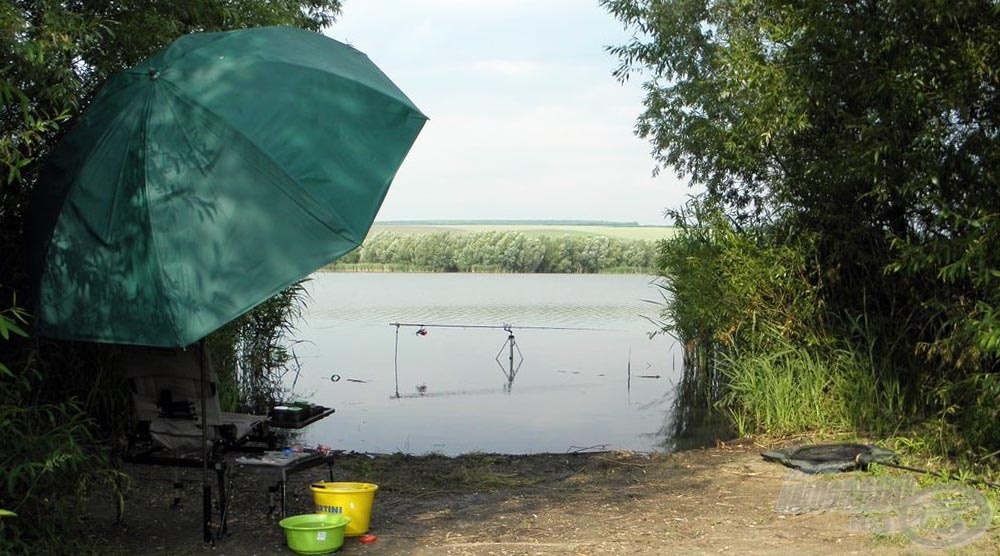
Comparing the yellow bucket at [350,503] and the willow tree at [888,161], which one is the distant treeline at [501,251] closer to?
the willow tree at [888,161]

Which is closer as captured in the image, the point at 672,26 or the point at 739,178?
the point at 739,178

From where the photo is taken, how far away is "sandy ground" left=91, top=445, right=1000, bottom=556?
4496mm

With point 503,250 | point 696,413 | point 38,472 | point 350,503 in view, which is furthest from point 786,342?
point 503,250

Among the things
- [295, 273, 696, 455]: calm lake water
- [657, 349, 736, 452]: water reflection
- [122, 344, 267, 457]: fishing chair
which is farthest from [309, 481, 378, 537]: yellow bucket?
[657, 349, 736, 452]: water reflection

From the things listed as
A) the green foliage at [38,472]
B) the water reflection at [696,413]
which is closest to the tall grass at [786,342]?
the water reflection at [696,413]

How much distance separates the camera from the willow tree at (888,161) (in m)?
5.46

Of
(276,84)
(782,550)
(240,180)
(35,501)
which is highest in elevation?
(276,84)

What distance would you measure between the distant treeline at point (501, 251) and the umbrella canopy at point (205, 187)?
96.6 ft

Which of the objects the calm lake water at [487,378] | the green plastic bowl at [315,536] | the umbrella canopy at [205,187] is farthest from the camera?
Result: the calm lake water at [487,378]

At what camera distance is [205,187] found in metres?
4.23

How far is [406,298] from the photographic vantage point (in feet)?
99.6

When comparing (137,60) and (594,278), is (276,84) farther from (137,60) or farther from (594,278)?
(594,278)

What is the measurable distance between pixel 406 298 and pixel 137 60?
81.3 ft

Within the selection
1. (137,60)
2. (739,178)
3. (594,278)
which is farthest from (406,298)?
(137,60)
